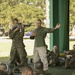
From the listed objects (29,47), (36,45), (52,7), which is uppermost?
(52,7)

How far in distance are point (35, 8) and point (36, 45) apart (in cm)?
1135

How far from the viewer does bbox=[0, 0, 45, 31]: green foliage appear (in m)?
18.3

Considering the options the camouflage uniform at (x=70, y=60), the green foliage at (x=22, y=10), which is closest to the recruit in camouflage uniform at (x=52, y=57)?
the camouflage uniform at (x=70, y=60)

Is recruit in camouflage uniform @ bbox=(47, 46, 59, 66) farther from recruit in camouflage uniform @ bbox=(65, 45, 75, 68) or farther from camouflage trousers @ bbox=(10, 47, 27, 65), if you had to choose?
camouflage trousers @ bbox=(10, 47, 27, 65)

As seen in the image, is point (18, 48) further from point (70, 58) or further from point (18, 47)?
point (70, 58)

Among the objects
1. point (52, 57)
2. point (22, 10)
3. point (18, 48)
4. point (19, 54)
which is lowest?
point (52, 57)

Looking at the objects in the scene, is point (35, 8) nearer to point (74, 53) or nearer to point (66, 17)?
point (66, 17)

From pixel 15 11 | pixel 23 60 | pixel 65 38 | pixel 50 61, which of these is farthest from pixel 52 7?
pixel 15 11

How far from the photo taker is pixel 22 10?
19078 millimetres

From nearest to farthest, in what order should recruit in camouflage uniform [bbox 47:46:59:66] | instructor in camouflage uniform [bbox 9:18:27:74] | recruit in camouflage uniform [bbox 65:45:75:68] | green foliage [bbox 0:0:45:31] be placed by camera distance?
instructor in camouflage uniform [bbox 9:18:27:74]
recruit in camouflage uniform [bbox 65:45:75:68]
recruit in camouflage uniform [bbox 47:46:59:66]
green foliage [bbox 0:0:45:31]

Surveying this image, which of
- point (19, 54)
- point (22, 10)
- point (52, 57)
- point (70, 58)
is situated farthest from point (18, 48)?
point (22, 10)

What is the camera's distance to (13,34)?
8758 millimetres

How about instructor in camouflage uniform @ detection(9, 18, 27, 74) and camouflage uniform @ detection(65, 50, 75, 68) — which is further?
camouflage uniform @ detection(65, 50, 75, 68)

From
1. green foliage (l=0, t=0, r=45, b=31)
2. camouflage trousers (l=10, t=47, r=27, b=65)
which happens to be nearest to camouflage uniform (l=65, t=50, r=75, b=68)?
camouflage trousers (l=10, t=47, r=27, b=65)
